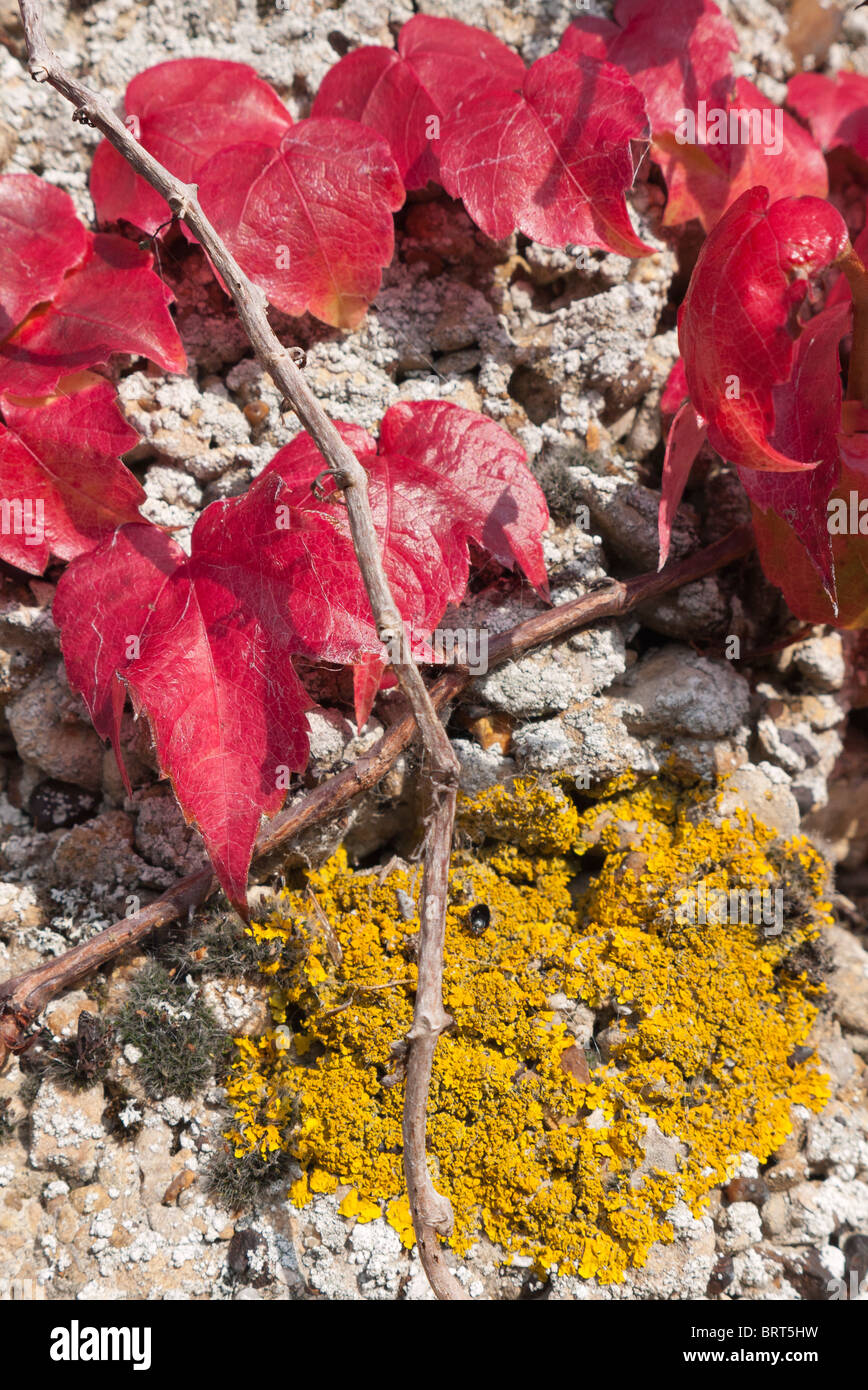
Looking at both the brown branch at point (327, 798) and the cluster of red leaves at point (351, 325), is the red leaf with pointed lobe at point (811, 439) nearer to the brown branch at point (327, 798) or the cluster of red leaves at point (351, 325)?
the cluster of red leaves at point (351, 325)

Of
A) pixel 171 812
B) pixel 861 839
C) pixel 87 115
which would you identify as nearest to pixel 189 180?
pixel 87 115

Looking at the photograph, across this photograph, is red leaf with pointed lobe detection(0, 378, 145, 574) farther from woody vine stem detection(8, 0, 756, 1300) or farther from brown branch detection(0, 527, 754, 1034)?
brown branch detection(0, 527, 754, 1034)

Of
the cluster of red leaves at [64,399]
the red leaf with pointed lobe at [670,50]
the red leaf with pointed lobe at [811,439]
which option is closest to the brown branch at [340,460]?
the cluster of red leaves at [64,399]

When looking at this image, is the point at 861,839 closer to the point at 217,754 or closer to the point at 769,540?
the point at 769,540

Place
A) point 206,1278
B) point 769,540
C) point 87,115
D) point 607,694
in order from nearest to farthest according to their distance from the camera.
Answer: point 87,115, point 206,1278, point 769,540, point 607,694

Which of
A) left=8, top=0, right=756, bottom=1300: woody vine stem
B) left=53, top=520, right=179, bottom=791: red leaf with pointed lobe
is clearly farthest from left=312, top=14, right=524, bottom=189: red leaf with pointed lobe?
left=53, top=520, right=179, bottom=791: red leaf with pointed lobe
